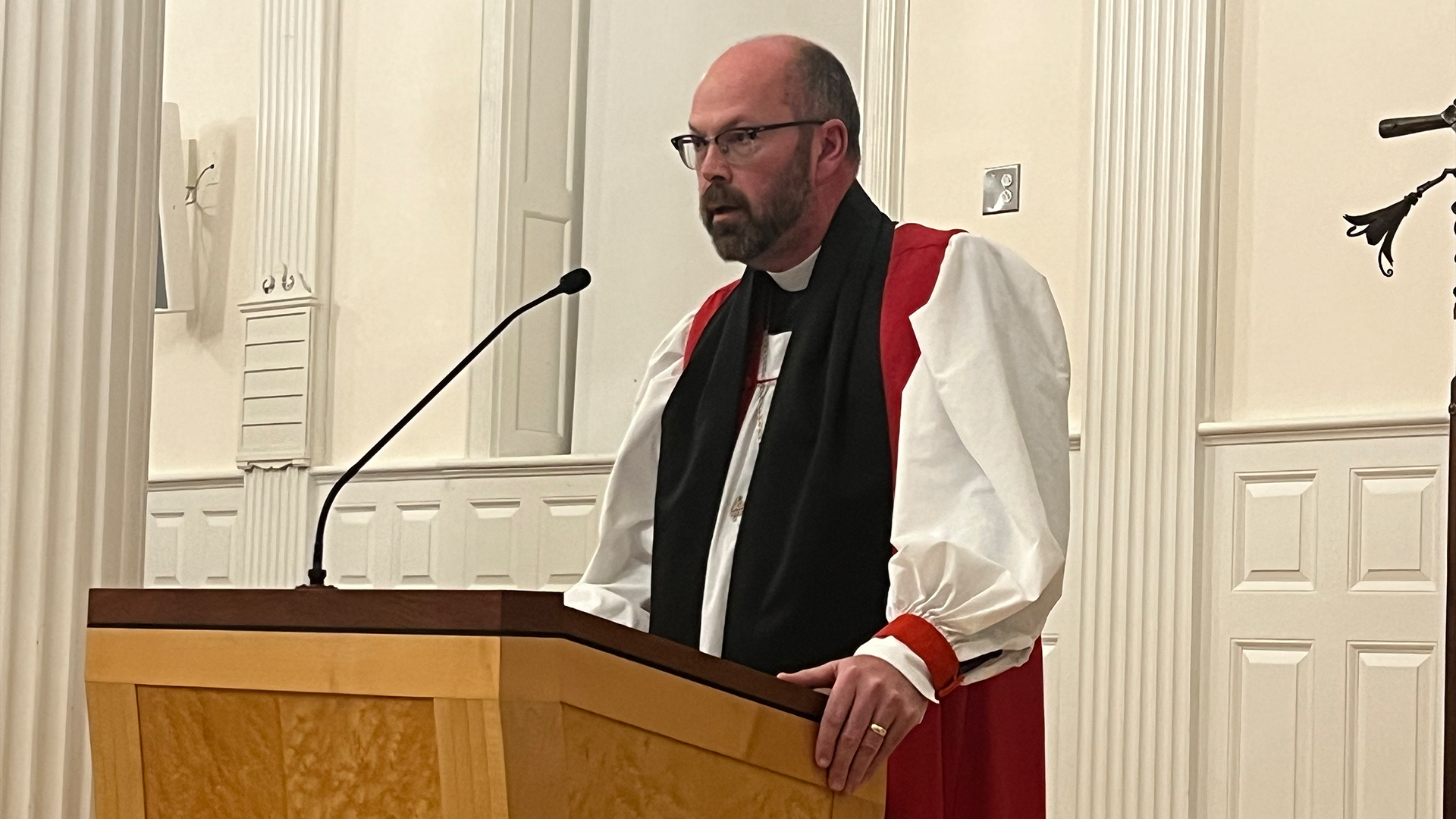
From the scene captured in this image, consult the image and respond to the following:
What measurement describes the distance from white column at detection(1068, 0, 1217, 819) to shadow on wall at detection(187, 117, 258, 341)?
4.59 metres

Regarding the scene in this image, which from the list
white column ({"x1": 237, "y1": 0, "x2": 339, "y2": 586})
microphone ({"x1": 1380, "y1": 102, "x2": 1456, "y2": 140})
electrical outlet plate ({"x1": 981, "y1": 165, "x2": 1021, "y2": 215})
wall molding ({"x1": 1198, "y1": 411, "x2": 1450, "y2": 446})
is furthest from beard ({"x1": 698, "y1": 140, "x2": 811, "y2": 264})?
white column ({"x1": 237, "y1": 0, "x2": 339, "y2": 586})

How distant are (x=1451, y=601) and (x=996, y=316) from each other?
1740 mm

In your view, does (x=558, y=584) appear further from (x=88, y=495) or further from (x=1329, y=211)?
(x=88, y=495)

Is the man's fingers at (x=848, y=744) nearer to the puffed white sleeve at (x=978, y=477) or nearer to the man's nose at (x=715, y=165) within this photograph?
the puffed white sleeve at (x=978, y=477)

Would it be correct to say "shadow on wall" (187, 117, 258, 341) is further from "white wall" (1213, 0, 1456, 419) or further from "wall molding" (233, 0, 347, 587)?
"white wall" (1213, 0, 1456, 419)

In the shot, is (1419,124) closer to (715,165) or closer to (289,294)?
(715,165)

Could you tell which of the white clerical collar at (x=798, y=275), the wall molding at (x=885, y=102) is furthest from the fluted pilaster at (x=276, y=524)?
the white clerical collar at (x=798, y=275)

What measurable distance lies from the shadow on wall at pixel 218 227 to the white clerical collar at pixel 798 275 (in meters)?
6.44

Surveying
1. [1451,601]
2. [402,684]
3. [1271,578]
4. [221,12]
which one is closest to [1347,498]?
[1271,578]

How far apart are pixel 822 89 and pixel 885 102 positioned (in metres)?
3.95

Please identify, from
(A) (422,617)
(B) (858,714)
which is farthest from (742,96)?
(A) (422,617)

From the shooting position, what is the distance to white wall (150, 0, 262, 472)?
8.59 metres

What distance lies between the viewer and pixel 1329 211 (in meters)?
5.28

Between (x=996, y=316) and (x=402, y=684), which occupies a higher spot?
(x=996, y=316)
